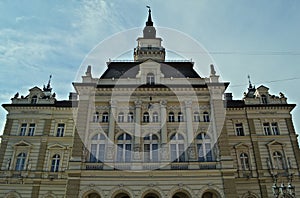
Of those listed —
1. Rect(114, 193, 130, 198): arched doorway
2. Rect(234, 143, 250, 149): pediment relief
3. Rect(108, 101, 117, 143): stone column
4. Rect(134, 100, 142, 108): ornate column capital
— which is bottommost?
Rect(114, 193, 130, 198): arched doorway

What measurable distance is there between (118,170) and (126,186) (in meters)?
1.60

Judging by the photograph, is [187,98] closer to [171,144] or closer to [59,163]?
[171,144]

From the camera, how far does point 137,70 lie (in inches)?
1272

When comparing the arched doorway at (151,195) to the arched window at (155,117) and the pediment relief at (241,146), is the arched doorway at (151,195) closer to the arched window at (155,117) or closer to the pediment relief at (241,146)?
Result: the arched window at (155,117)

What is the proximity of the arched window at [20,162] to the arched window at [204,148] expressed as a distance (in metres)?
19.3

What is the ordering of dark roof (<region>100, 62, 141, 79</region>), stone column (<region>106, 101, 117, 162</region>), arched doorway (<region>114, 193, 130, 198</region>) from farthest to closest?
dark roof (<region>100, 62, 141, 79</region>)
stone column (<region>106, 101, 117, 162</region>)
arched doorway (<region>114, 193, 130, 198</region>)

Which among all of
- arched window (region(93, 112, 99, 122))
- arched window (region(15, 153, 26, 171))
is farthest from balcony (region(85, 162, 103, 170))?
arched window (region(15, 153, 26, 171))

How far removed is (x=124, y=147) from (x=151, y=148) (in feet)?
8.93

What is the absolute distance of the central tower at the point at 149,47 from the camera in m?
39.2

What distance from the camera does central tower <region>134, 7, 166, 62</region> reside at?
39.2 metres

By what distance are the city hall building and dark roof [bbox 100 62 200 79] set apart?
14 cm

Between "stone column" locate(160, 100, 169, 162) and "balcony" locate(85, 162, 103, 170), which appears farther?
"stone column" locate(160, 100, 169, 162)

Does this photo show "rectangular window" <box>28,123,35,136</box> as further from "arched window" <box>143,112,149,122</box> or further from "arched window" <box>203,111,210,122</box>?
"arched window" <box>203,111,210,122</box>

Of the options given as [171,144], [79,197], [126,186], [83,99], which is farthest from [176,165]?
[83,99]
